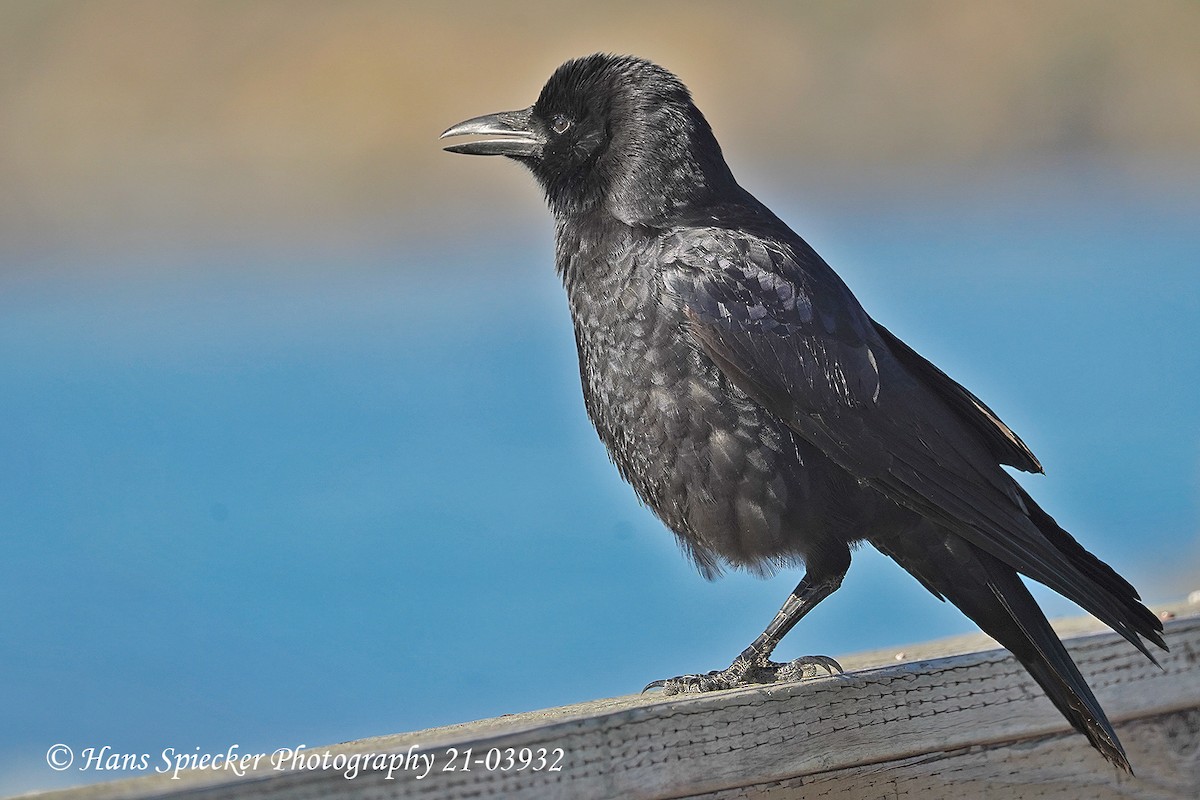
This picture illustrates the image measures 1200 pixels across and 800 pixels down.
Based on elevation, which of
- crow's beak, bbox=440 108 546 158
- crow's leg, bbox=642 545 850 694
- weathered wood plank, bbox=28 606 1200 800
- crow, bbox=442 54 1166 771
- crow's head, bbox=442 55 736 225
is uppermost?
crow's beak, bbox=440 108 546 158

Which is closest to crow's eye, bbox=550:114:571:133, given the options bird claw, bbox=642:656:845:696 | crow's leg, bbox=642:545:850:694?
crow's leg, bbox=642:545:850:694

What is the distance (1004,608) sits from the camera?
2.74 metres

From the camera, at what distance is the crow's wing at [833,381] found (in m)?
2.83

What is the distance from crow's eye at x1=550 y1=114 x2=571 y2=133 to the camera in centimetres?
349

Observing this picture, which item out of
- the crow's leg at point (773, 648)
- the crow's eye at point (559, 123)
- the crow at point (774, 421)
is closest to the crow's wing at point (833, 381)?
the crow at point (774, 421)

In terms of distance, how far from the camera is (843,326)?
3.06 meters

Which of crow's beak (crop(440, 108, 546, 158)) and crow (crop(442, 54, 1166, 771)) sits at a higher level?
crow's beak (crop(440, 108, 546, 158))

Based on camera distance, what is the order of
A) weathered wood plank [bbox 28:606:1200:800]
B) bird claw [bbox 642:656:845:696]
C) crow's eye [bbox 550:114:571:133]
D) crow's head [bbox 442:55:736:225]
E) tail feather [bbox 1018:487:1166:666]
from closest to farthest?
weathered wood plank [bbox 28:606:1200:800] < tail feather [bbox 1018:487:1166:666] < bird claw [bbox 642:656:845:696] < crow's head [bbox 442:55:736:225] < crow's eye [bbox 550:114:571:133]

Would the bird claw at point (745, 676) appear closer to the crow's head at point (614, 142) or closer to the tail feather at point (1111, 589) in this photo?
the tail feather at point (1111, 589)

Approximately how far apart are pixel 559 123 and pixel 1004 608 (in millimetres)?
1751

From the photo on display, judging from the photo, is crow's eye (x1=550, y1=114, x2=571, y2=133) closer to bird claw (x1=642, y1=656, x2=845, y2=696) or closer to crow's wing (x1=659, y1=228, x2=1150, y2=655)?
crow's wing (x1=659, y1=228, x2=1150, y2=655)

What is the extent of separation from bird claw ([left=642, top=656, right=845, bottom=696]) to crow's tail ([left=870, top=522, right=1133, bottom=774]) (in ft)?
1.15

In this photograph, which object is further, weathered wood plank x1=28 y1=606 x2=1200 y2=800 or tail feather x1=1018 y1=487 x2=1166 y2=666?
tail feather x1=1018 y1=487 x2=1166 y2=666

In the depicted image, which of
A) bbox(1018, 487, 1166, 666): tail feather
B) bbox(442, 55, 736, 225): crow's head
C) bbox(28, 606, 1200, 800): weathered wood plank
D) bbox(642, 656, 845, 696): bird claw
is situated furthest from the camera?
bbox(442, 55, 736, 225): crow's head
